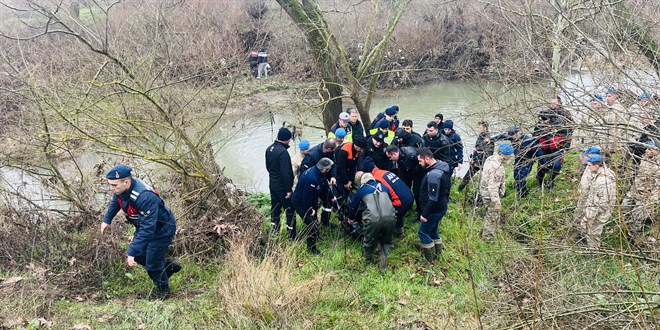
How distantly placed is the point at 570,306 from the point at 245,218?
436 centimetres

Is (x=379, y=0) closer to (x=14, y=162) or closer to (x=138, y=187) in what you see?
(x=138, y=187)

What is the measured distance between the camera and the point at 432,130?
7.58 meters

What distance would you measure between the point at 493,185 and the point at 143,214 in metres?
4.71

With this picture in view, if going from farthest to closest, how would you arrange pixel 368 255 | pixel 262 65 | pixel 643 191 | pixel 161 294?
pixel 262 65 → pixel 368 255 → pixel 161 294 → pixel 643 191

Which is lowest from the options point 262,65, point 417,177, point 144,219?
point 417,177

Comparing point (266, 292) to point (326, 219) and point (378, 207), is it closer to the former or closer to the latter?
point (378, 207)

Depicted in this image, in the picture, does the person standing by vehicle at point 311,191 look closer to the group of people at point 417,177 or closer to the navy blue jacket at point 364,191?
the group of people at point 417,177

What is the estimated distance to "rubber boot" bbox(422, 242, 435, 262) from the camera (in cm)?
621

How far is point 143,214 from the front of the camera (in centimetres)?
485

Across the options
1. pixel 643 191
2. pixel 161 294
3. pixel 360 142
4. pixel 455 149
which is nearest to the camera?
pixel 643 191

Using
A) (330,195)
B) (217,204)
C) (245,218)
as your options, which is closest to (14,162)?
(217,204)

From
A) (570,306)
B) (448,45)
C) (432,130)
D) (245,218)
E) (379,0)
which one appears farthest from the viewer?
(448,45)

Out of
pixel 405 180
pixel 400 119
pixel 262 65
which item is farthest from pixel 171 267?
pixel 262 65

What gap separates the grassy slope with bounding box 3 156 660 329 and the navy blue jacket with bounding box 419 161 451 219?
1.88ft
